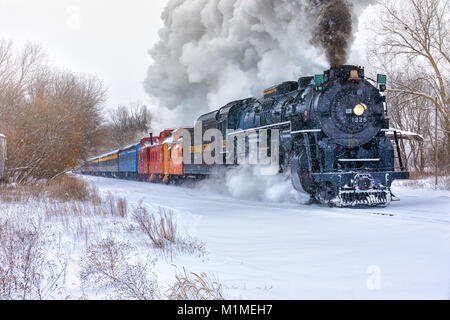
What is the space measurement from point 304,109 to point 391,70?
1352cm

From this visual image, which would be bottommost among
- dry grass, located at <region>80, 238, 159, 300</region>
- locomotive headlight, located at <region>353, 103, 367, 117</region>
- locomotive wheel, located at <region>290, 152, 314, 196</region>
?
dry grass, located at <region>80, 238, 159, 300</region>

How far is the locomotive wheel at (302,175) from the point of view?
10.2 metres

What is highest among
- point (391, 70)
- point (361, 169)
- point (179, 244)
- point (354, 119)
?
point (391, 70)

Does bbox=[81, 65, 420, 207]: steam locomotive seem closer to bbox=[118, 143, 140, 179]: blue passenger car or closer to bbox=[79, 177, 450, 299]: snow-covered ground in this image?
bbox=[79, 177, 450, 299]: snow-covered ground

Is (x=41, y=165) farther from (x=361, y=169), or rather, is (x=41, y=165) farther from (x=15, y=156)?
(x=361, y=169)

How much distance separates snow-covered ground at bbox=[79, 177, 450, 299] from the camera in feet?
12.1

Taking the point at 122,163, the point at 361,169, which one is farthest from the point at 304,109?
the point at 122,163

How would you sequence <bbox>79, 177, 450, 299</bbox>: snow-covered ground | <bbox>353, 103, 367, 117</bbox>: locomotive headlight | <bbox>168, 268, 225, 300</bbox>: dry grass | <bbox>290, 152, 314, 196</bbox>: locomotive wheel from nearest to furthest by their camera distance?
1. <bbox>168, 268, 225, 300</bbox>: dry grass
2. <bbox>79, 177, 450, 299</bbox>: snow-covered ground
3. <bbox>290, 152, 314, 196</bbox>: locomotive wheel
4. <bbox>353, 103, 367, 117</bbox>: locomotive headlight

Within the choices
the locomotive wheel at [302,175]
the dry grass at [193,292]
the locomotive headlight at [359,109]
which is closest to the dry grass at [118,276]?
the dry grass at [193,292]

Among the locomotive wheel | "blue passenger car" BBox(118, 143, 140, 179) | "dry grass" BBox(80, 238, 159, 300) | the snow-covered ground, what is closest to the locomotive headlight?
the locomotive wheel

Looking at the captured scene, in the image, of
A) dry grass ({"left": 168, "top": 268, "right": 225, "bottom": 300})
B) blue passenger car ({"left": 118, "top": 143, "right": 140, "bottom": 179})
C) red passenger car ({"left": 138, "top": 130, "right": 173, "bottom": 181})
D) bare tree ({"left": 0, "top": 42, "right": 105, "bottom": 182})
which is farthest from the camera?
blue passenger car ({"left": 118, "top": 143, "right": 140, "bottom": 179})

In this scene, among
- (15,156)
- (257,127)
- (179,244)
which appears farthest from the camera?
(15,156)

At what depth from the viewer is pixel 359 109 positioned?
410 inches

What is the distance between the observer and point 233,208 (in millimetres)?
10078
